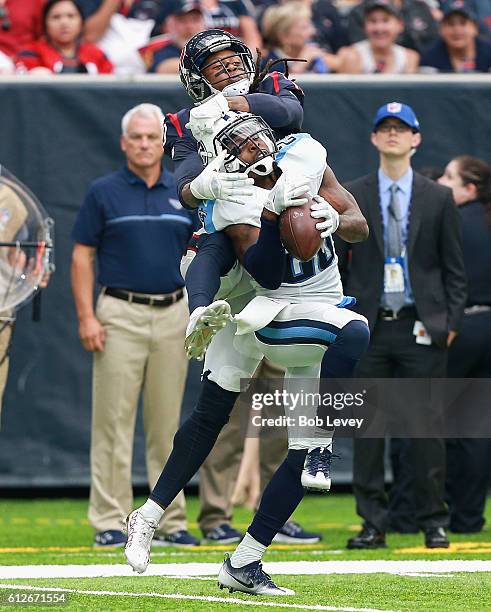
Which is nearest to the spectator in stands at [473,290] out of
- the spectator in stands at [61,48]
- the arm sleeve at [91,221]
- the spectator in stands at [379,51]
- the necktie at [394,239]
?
the necktie at [394,239]

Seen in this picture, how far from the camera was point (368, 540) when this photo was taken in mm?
6953

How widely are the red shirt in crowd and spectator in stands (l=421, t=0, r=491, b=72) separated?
2518 millimetres

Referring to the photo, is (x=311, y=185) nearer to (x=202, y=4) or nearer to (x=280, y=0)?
(x=202, y=4)

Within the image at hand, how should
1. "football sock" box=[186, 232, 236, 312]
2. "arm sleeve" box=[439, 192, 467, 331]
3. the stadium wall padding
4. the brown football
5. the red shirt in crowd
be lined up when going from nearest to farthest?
1. the brown football
2. "football sock" box=[186, 232, 236, 312]
3. "arm sleeve" box=[439, 192, 467, 331]
4. the stadium wall padding
5. the red shirt in crowd

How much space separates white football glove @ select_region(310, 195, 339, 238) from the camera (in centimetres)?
446

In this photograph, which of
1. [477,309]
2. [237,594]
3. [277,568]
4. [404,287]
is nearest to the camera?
[237,594]

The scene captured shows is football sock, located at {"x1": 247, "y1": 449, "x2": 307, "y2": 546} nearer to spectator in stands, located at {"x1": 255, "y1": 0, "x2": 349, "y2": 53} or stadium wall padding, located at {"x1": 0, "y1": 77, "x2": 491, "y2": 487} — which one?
stadium wall padding, located at {"x1": 0, "y1": 77, "x2": 491, "y2": 487}

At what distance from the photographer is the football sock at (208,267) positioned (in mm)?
4539

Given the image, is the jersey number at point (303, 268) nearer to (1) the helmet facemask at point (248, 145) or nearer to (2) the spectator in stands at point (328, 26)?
(1) the helmet facemask at point (248, 145)

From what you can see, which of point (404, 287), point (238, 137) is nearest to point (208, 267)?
point (238, 137)

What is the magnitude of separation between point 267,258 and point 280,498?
0.85m

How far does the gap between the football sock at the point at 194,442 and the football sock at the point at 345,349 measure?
1.25 ft

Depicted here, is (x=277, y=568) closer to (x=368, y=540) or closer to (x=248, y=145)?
(x=368, y=540)

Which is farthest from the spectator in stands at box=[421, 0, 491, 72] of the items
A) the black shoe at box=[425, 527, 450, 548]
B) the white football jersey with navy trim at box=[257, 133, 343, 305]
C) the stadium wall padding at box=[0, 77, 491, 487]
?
the white football jersey with navy trim at box=[257, 133, 343, 305]
